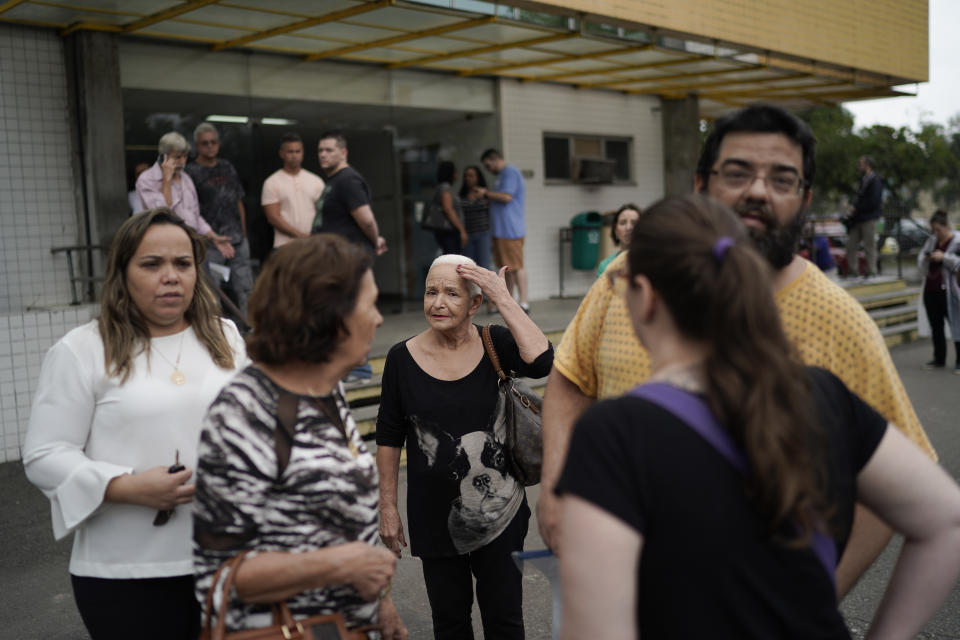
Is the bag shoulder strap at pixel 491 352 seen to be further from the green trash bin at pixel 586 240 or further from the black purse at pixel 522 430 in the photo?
the green trash bin at pixel 586 240

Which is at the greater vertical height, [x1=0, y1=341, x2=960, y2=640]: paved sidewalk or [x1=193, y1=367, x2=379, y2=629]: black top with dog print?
[x1=193, y1=367, x2=379, y2=629]: black top with dog print

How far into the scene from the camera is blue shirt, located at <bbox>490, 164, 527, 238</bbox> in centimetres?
1216

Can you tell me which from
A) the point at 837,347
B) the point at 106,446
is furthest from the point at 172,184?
the point at 837,347

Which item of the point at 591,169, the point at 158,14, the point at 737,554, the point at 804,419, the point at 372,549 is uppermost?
the point at 158,14

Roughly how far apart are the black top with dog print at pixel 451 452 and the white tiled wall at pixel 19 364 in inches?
224

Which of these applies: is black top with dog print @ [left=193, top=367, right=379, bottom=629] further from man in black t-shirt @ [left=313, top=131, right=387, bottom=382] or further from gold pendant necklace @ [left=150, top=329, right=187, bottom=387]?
man in black t-shirt @ [left=313, top=131, right=387, bottom=382]

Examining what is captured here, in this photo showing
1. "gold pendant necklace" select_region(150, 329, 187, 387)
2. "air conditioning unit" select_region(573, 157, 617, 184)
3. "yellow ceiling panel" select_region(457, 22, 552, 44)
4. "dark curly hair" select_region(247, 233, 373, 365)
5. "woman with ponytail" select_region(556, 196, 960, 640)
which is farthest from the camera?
"air conditioning unit" select_region(573, 157, 617, 184)

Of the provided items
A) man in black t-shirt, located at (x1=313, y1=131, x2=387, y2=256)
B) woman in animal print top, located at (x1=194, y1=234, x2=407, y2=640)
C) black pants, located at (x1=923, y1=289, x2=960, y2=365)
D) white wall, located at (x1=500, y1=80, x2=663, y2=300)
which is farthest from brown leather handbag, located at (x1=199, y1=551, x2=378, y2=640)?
white wall, located at (x1=500, y1=80, x2=663, y2=300)

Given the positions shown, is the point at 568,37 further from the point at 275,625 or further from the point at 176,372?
the point at 275,625

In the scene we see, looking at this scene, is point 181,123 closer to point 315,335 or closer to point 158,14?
point 158,14

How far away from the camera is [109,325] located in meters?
2.62

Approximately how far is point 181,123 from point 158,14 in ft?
6.85

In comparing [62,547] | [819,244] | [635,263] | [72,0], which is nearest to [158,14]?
[72,0]

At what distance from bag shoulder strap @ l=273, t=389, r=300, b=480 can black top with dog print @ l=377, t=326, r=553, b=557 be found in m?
1.46
